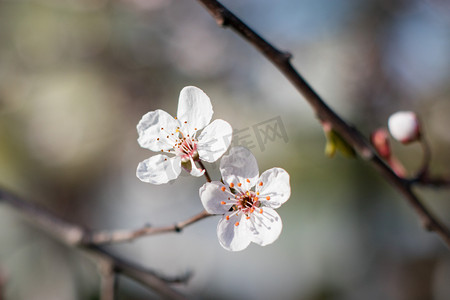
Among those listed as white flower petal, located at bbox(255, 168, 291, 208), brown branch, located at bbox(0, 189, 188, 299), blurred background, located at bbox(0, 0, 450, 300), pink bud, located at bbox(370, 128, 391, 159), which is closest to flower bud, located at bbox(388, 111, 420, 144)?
pink bud, located at bbox(370, 128, 391, 159)

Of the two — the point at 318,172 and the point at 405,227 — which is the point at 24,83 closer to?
the point at 318,172

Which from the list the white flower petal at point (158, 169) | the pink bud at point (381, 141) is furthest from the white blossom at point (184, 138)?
the pink bud at point (381, 141)

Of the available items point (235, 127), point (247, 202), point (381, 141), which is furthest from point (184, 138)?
point (235, 127)

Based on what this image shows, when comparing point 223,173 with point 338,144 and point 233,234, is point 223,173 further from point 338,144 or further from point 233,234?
point 338,144

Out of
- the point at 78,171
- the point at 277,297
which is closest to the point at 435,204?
the point at 277,297

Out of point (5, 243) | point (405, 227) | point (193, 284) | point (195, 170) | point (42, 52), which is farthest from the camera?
point (42, 52)

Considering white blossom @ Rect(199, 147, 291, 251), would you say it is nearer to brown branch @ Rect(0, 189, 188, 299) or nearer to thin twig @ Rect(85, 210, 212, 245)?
thin twig @ Rect(85, 210, 212, 245)
